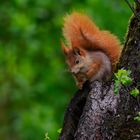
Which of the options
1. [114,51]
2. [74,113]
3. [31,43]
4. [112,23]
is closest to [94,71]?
[114,51]

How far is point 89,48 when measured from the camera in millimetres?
5219

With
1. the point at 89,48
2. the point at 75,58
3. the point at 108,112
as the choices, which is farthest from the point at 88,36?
the point at 108,112

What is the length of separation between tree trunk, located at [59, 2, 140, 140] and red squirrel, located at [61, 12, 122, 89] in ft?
1.26

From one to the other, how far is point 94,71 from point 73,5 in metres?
5.01

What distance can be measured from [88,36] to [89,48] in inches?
10.0

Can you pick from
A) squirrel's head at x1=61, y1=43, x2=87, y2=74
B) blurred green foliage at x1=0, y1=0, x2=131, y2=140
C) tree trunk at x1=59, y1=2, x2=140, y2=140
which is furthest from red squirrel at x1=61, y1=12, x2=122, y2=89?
blurred green foliage at x1=0, y1=0, x2=131, y2=140

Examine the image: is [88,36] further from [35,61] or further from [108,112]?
[35,61]

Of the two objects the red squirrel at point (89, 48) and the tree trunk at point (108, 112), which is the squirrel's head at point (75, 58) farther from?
the tree trunk at point (108, 112)

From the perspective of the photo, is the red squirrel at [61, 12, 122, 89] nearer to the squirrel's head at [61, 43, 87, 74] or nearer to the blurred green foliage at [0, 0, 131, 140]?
the squirrel's head at [61, 43, 87, 74]

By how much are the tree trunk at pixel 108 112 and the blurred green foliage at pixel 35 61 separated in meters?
5.10

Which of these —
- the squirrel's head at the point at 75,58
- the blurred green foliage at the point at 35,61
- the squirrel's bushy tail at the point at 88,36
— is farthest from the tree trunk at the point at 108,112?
the blurred green foliage at the point at 35,61

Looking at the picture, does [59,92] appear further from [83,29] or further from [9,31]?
[83,29]

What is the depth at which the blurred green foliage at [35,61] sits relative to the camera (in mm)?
9492

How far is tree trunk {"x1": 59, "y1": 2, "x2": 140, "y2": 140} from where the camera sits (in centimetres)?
400
